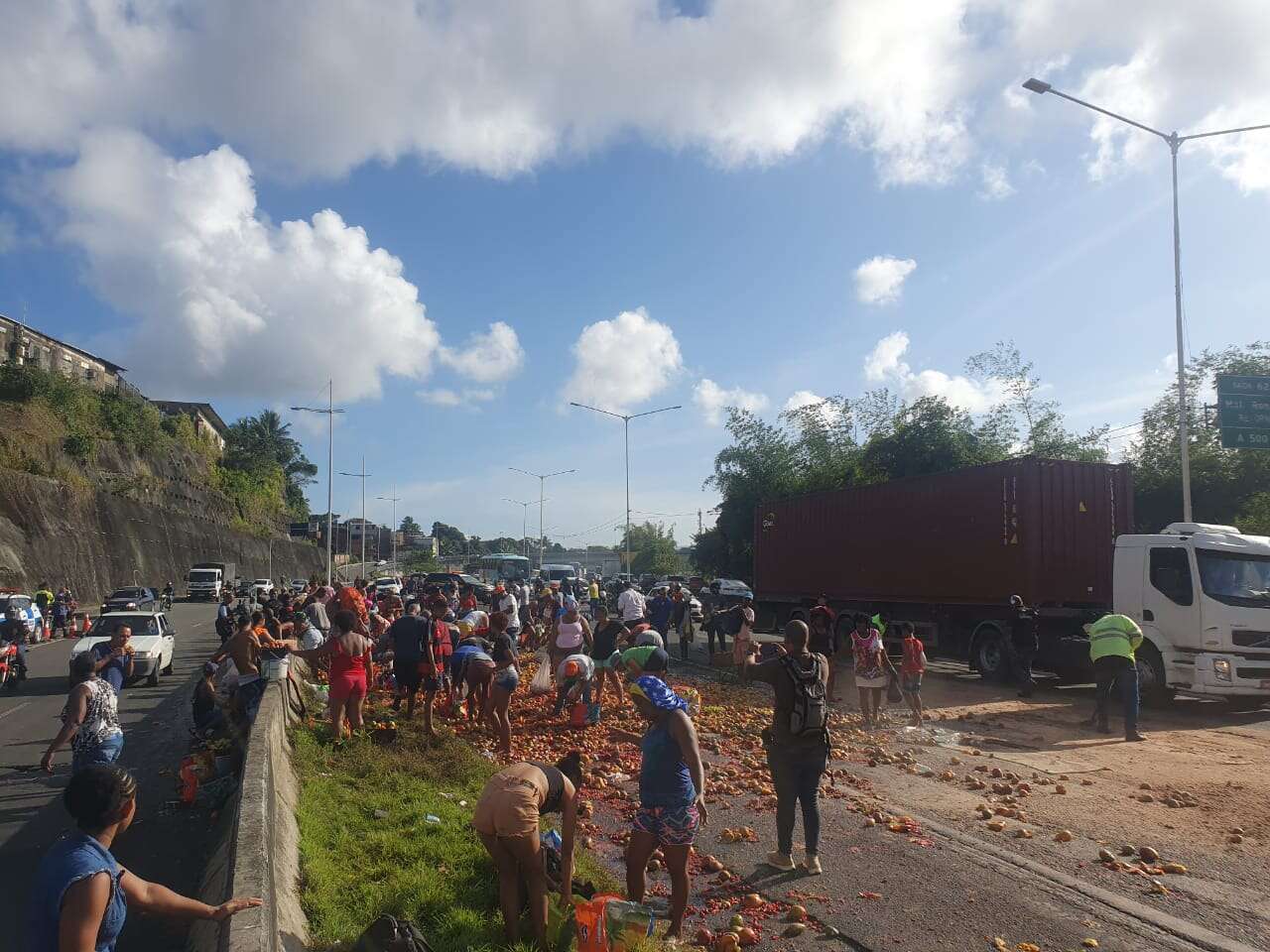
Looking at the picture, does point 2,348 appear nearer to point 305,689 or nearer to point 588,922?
point 305,689

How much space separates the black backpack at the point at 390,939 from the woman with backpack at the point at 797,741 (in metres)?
2.96

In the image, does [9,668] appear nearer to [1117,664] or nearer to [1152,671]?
[1117,664]

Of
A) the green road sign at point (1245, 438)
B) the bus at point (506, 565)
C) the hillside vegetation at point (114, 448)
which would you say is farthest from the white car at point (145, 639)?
the bus at point (506, 565)

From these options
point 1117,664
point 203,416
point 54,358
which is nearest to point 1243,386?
point 1117,664

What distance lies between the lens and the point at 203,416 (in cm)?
8788

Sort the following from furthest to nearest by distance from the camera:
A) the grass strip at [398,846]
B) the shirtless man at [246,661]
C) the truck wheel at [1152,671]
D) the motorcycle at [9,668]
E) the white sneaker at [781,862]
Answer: the motorcycle at [9,668] < the truck wheel at [1152,671] < the shirtless man at [246,661] < the white sneaker at [781,862] < the grass strip at [398,846]

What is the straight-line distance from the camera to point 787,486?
Answer: 47.1m

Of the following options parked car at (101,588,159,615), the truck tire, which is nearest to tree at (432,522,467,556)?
parked car at (101,588,159,615)

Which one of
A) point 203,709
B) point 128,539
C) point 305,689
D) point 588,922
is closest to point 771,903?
point 588,922

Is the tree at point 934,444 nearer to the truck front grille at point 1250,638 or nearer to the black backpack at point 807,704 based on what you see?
the truck front grille at point 1250,638

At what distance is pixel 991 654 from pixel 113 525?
44796 millimetres

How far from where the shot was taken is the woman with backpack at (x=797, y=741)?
655 cm

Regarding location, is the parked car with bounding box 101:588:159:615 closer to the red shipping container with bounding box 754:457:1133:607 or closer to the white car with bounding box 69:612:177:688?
the white car with bounding box 69:612:177:688

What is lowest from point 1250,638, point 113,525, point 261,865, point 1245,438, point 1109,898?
point 1109,898
